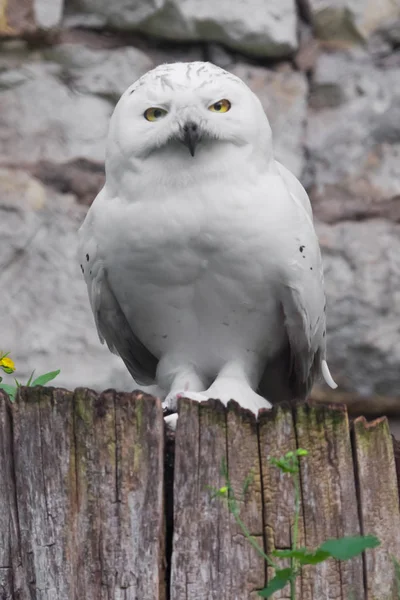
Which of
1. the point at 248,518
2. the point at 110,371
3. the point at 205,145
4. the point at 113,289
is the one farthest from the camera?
the point at 110,371

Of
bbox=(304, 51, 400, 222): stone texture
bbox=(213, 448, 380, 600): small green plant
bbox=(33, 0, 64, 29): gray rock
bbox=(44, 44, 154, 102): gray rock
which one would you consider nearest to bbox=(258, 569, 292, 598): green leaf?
bbox=(213, 448, 380, 600): small green plant

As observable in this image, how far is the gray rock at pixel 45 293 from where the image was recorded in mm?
3924

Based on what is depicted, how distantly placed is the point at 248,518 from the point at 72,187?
7.09 feet

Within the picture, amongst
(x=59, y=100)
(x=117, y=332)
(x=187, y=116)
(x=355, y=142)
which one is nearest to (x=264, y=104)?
(x=355, y=142)

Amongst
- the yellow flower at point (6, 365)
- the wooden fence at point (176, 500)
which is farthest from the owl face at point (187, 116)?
the wooden fence at point (176, 500)

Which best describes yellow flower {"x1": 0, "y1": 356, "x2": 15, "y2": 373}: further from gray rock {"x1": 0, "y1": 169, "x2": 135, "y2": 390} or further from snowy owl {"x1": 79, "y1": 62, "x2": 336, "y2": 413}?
gray rock {"x1": 0, "y1": 169, "x2": 135, "y2": 390}

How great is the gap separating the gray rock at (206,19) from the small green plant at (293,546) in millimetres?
2331

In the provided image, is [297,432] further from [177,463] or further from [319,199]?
[319,199]

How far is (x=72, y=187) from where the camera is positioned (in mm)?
4066

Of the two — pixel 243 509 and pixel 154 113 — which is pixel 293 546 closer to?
pixel 243 509

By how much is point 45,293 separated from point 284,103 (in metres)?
1.09

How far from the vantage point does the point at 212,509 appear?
213 cm

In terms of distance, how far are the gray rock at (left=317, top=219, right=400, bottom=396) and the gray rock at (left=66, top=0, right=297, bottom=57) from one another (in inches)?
28.9

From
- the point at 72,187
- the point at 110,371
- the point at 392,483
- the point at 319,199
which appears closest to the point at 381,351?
the point at 319,199
